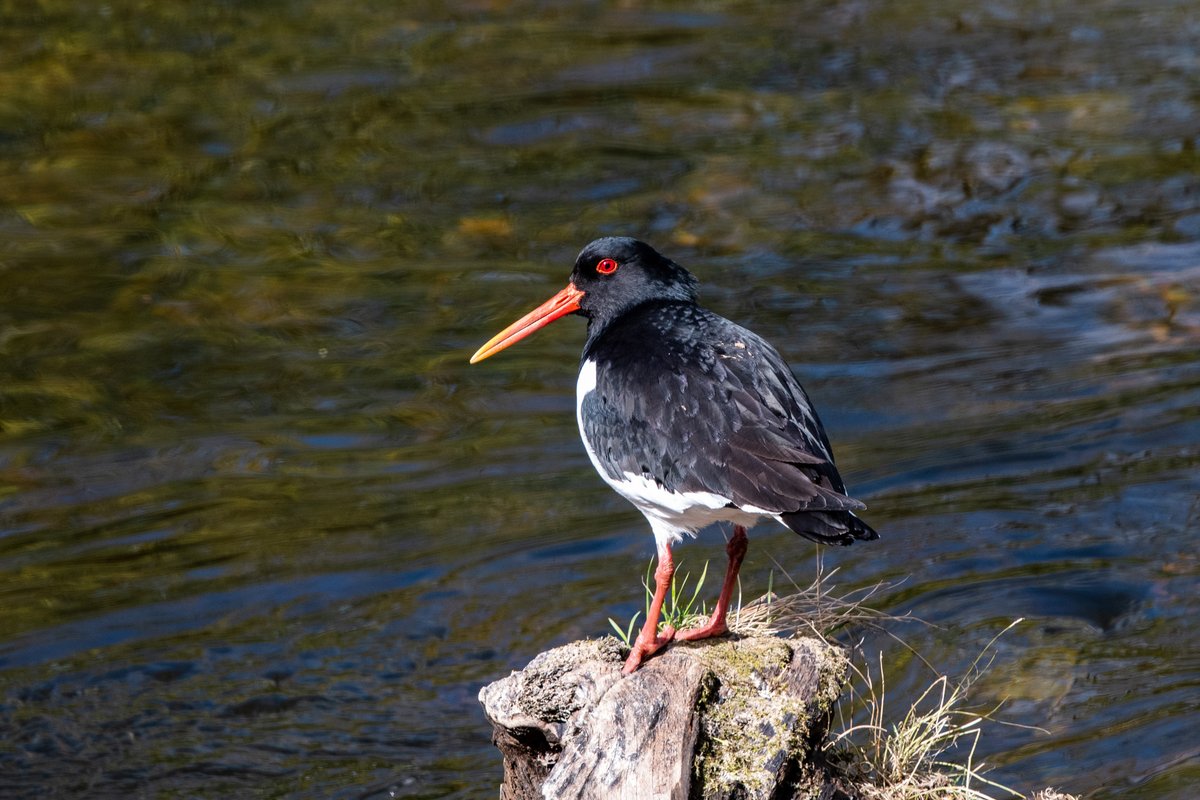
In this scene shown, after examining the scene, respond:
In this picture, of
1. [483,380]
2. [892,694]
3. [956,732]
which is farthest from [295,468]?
[956,732]

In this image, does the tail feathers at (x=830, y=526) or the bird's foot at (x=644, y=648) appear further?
the bird's foot at (x=644, y=648)

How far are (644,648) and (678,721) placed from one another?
0.48 m

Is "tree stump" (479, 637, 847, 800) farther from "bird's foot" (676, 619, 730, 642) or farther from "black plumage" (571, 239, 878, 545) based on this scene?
"black plumage" (571, 239, 878, 545)

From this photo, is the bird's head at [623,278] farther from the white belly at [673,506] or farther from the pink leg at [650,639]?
the pink leg at [650,639]

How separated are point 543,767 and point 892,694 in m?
2.49

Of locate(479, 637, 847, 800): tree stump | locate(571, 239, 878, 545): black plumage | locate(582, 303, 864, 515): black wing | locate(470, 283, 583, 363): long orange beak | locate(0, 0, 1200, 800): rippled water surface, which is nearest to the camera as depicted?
locate(479, 637, 847, 800): tree stump

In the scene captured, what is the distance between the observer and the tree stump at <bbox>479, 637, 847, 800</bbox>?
432 cm

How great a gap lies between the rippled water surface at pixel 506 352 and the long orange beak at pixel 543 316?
6.13 ft

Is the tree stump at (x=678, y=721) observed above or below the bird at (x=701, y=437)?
below

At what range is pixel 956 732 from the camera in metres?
5.23

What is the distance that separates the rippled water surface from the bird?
211cm

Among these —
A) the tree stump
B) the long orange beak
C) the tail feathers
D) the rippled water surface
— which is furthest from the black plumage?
the rippled water surface

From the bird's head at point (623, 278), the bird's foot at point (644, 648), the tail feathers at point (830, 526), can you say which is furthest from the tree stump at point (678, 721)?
the bird's head at point (623, 278)

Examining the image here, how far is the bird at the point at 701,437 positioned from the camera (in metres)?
4.57
